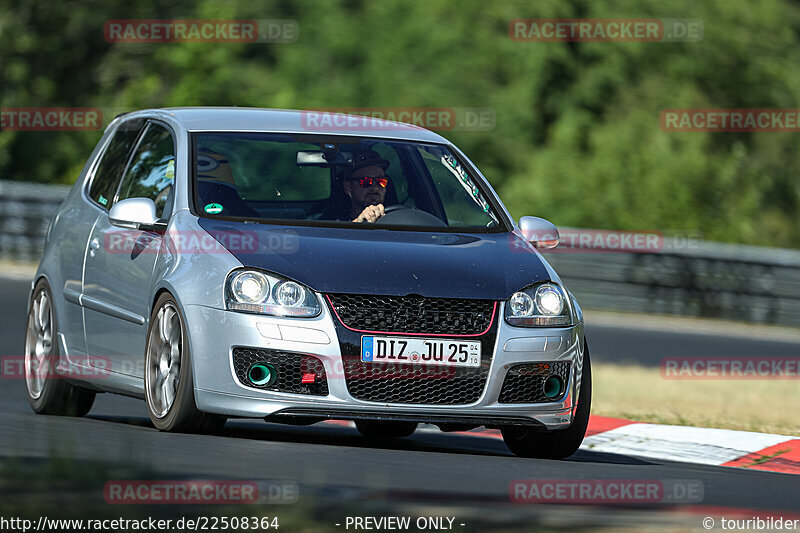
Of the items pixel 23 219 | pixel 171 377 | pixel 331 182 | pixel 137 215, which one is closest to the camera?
pixel 171 377

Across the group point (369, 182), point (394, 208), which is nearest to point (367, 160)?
point (369, 182)

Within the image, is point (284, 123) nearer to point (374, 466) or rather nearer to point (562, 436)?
point (562, 436)

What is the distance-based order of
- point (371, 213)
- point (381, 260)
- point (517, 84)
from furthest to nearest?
point (517, 84) < point (371, 213) < point (381, 260)

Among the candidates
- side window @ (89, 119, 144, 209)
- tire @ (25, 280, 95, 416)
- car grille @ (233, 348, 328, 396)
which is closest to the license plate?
car grille @ (233, 348, 328, 396)

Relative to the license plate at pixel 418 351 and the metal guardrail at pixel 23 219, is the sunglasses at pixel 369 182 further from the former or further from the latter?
the metal guardrail at pixel 23 219

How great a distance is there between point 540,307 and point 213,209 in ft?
5.49

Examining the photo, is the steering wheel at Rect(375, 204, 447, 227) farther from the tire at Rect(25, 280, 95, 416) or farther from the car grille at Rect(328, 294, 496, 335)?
the tire at Rect(25, 280, 95, 416)

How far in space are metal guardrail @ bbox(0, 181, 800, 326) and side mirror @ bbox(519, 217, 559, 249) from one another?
13991 mm

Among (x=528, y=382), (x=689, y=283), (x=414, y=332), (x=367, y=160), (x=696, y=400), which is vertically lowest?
(x=689, y=283)

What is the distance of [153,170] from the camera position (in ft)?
28.7

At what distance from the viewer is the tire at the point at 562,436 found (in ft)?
26.4

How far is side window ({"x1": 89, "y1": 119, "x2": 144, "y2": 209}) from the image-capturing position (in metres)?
9.12

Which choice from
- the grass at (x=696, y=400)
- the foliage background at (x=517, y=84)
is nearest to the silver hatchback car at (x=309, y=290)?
the grass at (x=696, y=400)

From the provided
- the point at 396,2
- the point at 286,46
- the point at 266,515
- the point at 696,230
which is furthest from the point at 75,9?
the point at 266,515
